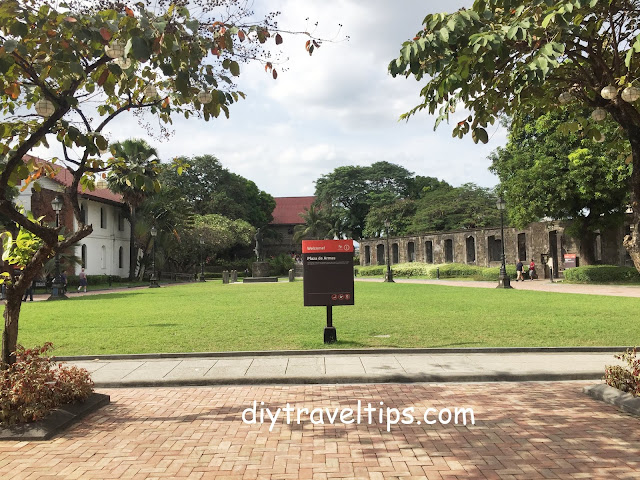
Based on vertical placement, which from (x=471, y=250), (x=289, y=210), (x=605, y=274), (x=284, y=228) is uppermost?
(x=289, y=210)

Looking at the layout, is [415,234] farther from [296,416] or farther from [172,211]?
[296,416]

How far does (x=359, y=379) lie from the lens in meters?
7.35

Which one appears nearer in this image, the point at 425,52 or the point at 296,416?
the point at 425,52

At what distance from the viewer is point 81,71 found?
14.7ft

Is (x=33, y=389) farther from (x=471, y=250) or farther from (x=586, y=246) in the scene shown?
(x=471, y=250)

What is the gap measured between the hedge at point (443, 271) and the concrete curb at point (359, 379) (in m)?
31.4

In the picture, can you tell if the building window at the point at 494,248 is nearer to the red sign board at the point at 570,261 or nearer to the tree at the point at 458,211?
the tree at the point at 458,211

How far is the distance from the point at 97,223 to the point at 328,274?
128 ft

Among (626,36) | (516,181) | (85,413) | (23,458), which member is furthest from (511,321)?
(516,181)

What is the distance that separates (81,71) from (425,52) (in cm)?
294

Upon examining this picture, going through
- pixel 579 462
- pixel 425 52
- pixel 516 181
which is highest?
pixel 516 181

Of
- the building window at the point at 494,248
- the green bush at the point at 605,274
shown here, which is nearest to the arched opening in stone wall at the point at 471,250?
the building window at the point at 494,248

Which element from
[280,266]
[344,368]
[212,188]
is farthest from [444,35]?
[212,188]

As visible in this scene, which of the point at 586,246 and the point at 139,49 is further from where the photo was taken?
the point at 586,246
